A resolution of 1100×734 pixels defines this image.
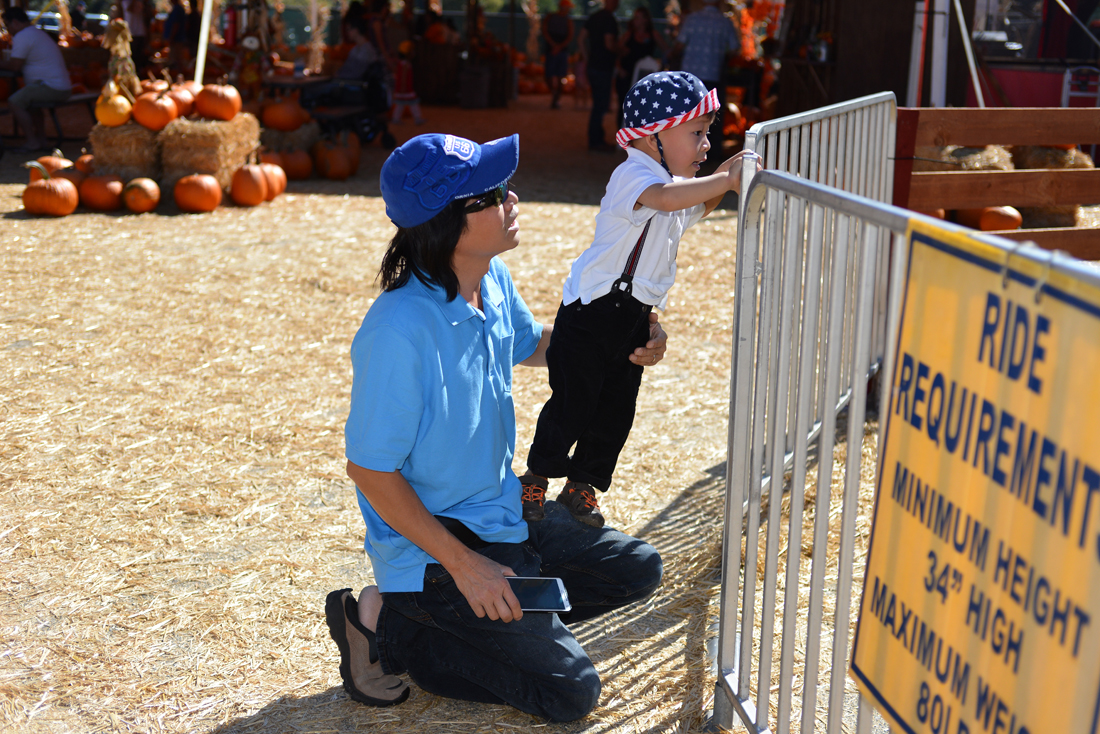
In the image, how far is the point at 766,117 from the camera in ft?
46.2

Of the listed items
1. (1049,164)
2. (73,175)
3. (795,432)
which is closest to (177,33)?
(73,175)

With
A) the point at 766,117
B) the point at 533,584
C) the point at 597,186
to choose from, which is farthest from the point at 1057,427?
the point at 766,117

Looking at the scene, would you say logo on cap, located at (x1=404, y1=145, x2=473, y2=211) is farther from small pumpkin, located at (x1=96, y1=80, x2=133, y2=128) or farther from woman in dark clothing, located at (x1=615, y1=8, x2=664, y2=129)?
woman in dark clothing, located at (x1=615, y1=8, x2=664, y2=129)

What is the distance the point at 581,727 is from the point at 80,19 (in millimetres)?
27614

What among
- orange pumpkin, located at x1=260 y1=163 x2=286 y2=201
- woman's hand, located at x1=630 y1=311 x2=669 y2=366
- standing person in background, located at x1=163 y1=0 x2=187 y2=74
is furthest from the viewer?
standing person in background, located at x1=163 y1=0 x2=187 y2=74

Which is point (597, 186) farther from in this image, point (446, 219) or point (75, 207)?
point (446, 219)

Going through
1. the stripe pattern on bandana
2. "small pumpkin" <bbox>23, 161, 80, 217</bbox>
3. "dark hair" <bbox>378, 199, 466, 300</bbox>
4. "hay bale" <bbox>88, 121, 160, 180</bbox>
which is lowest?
"small pumpkin" <bbox>23, 161, 80, 217</bbox>

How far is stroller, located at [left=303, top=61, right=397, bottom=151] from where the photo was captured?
1311 centimetres

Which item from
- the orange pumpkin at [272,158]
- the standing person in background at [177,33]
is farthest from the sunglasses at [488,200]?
the standing person in background at [177,33]

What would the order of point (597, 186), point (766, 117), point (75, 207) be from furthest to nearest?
1. point (766, 117)
2. point (597, 186)
3. point (75, 207)

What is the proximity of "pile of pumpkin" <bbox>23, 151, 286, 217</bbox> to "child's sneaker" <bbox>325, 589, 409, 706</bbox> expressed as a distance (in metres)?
7.66

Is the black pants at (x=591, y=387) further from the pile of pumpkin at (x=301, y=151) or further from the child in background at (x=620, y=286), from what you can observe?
the pile of pumpkin at (x=301, y=151)

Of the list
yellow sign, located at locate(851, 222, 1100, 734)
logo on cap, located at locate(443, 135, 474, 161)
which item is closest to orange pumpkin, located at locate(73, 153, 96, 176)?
logo on cap, located at locate(443, 135, 474, 161)

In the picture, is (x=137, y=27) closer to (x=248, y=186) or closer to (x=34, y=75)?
(x=34, y=75)
